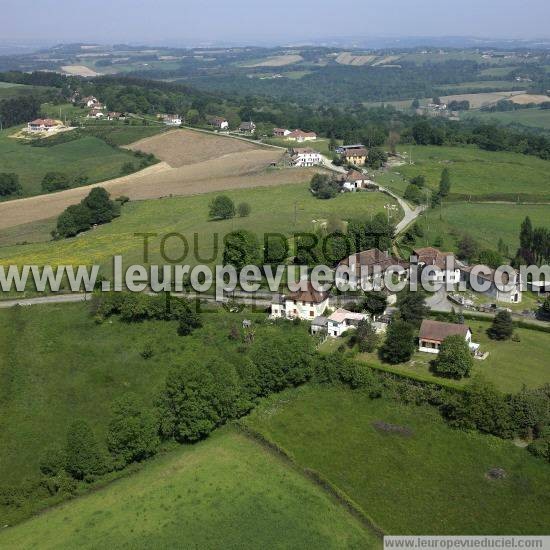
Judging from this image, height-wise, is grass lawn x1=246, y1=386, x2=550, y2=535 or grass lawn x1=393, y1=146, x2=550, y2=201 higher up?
grass lawn x1=393, y1=146, x2=550, y2=201

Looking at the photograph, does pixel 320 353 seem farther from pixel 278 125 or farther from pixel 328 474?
pixel 278 125

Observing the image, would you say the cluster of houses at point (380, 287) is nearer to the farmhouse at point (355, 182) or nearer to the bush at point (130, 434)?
the bush at point (130, 434)

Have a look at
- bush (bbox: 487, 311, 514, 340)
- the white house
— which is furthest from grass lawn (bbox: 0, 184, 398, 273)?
bush (bbox: 487, 311, 514, 340)

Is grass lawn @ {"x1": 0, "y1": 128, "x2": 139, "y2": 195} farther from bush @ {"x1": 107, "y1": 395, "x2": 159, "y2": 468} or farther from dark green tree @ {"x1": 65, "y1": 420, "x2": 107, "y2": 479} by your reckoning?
dark green tree @ {"x1": 65, "y1": 420, "x2": 107, "y2": 479}

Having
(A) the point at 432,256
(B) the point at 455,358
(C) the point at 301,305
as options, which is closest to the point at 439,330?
(B) the point at 455,358

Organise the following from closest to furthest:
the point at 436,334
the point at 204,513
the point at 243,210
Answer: the point at 204,513, the point at 436,334, the point at 243,210

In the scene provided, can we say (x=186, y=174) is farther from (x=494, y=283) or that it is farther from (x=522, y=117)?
(x=522, y=117)

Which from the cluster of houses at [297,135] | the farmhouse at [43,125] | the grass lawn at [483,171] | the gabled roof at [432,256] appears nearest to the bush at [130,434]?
the gabled roof at [432,256]

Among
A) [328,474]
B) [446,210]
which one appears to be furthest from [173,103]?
[328,474]
